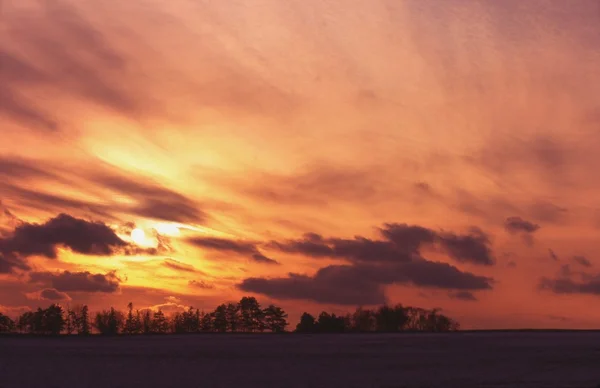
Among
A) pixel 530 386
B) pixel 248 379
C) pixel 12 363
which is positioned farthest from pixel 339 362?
pixel 12 363

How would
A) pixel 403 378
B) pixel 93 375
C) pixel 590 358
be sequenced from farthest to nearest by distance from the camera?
1. pixel 590 358
2. pixel 93 375
3. pixel 403 378

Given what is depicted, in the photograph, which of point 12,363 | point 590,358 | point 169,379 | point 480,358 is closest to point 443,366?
point 480,358

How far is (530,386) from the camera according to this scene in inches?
2205

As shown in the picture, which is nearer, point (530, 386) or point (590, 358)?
point (530, 386)

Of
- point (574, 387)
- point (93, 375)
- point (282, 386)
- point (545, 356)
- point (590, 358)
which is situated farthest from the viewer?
point (545, 356)

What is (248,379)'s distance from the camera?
226 ft

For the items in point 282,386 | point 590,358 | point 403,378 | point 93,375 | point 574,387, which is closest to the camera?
point 574,387

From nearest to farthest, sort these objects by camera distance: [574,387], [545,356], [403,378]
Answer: [574,387] < [403,378] < [545,356]

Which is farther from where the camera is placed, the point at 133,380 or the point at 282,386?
the point at 133,380

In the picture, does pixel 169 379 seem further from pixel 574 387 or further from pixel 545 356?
pixel 545 356

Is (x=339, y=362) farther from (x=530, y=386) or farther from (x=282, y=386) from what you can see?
(x=530, y=386)

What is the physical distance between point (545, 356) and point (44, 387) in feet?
199

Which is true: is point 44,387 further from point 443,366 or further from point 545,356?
point 545,356

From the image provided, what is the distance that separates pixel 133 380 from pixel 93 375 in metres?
8.36
